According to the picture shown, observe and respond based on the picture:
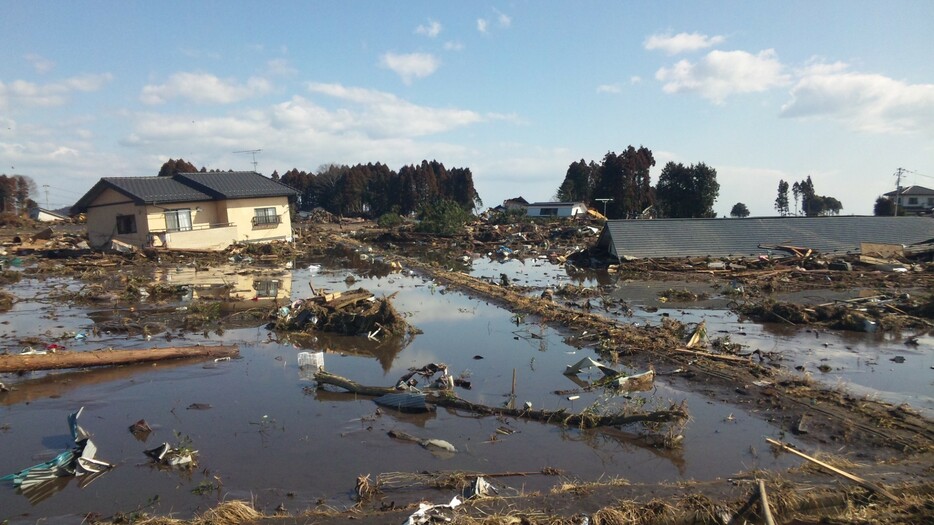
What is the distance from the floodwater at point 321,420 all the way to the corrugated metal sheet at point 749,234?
11.4 m

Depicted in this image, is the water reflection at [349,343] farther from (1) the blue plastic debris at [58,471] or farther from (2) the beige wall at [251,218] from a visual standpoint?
(2) the beige wall at [251,218]

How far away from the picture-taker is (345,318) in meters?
12.3

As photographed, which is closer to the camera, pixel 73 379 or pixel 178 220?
pixel 73 379

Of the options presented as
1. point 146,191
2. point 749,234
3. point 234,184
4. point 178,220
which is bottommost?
point 749,234

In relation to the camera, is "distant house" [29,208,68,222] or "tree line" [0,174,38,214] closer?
"distant house" [29,208,68,222]

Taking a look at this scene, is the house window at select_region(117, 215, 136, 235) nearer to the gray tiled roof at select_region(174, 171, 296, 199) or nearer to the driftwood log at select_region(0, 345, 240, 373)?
the gray tiled roof at select_region(174, 171, 296, 199)

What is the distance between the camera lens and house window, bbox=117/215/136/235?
27844 mm

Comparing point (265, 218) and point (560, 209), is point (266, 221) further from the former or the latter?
point (560, 209)

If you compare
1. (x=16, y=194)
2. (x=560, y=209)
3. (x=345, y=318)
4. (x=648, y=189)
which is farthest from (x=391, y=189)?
(x=345, y=318)

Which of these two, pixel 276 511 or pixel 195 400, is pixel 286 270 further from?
pixel 276 511

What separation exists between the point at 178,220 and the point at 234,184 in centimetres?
410

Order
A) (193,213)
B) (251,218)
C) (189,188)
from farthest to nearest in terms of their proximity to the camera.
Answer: (251,218) → (189,188) → (193,213)

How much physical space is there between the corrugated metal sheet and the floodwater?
447 inches

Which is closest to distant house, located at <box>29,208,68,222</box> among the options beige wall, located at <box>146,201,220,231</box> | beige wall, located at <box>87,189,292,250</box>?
beige wall, located at <box>87,189,292,250</box>
